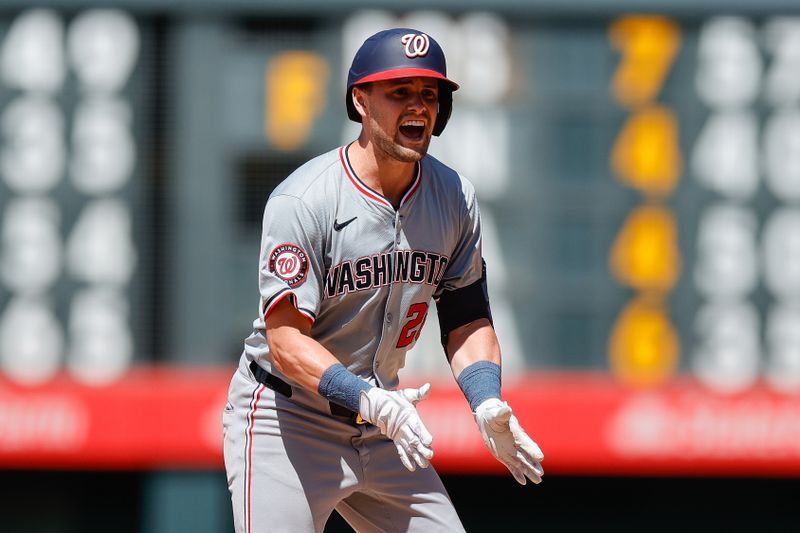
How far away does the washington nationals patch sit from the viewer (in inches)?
133

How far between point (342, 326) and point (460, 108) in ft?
12.0

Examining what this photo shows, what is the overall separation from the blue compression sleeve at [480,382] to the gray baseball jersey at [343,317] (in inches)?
7.2

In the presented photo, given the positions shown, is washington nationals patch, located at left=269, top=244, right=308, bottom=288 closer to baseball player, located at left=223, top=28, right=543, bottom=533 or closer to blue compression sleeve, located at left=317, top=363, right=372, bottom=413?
baseball player, located at left=223, top=28, right=543, bottom=533

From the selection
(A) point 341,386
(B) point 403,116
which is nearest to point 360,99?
(B) point 403,116

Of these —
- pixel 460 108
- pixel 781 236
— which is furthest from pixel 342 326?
pixel 781 236

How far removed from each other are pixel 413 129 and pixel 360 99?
0.54 ft

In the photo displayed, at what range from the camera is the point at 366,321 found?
11.8ft

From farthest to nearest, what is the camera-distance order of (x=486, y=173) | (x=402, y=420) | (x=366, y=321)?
1. (x=486, y=173)
2. (x=366, y=321)
3. (x=402, y=420)

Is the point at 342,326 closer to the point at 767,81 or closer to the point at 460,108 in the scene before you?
the point at 460,108

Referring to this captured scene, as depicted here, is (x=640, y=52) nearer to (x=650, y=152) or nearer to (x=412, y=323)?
(x=650, y=152)

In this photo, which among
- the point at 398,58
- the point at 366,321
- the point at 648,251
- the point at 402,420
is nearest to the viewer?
the point at 402,420

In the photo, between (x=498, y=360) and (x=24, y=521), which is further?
(x=24, y=521)

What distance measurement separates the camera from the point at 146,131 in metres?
7.24

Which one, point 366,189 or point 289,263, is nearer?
point 289,263
